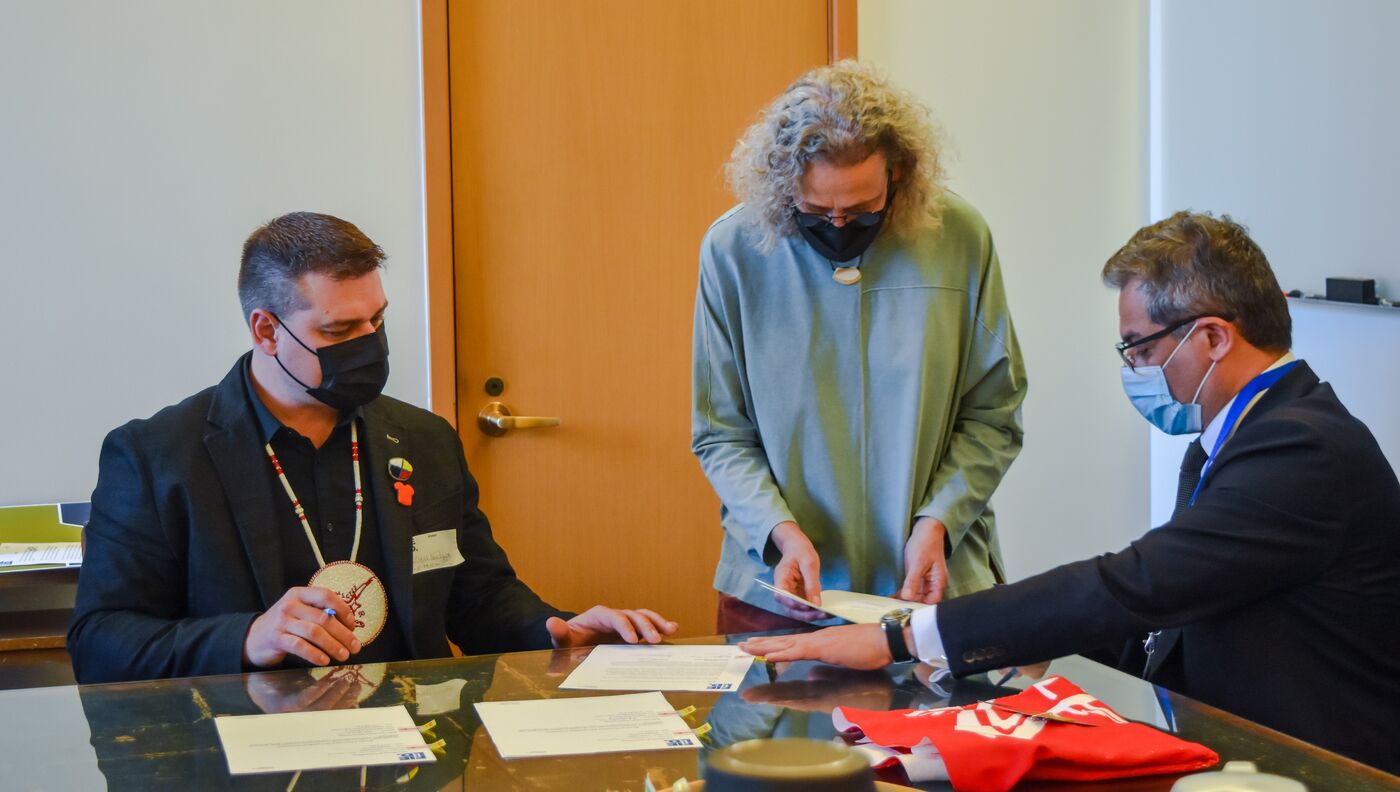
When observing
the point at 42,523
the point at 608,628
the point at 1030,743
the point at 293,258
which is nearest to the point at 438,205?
the point at 293,258

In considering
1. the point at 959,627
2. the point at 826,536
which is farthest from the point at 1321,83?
the point at 959,627

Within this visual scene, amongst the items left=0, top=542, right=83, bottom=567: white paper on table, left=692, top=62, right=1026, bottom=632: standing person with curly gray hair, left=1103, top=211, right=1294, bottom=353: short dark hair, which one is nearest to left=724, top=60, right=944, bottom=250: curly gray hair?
left=692, top=62, right=1026, bottom=632: standing person with curly gray hair

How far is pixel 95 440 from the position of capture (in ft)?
9.74

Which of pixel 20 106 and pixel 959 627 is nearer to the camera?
pixel 959 627

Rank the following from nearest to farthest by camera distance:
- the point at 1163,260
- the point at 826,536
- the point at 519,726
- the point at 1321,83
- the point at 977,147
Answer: the point at 519,726 → the point at 1163,260 → the point at 826,536 → the point at 1321,83 → the point at 977,147

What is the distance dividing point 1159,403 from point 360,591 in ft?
4.82

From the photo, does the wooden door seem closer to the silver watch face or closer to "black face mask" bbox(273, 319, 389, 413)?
"black face mask" bbox(273, 319, 389, 413)

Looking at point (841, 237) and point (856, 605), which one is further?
point (841, 237)

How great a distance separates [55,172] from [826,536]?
198 cm

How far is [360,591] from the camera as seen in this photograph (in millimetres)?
2104

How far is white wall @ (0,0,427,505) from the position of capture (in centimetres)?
294

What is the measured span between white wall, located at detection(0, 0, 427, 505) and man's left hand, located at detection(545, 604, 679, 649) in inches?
50.1

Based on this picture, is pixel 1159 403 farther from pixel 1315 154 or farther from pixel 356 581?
pixel 356 581

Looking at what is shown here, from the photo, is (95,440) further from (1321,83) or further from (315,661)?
(1321,83)
